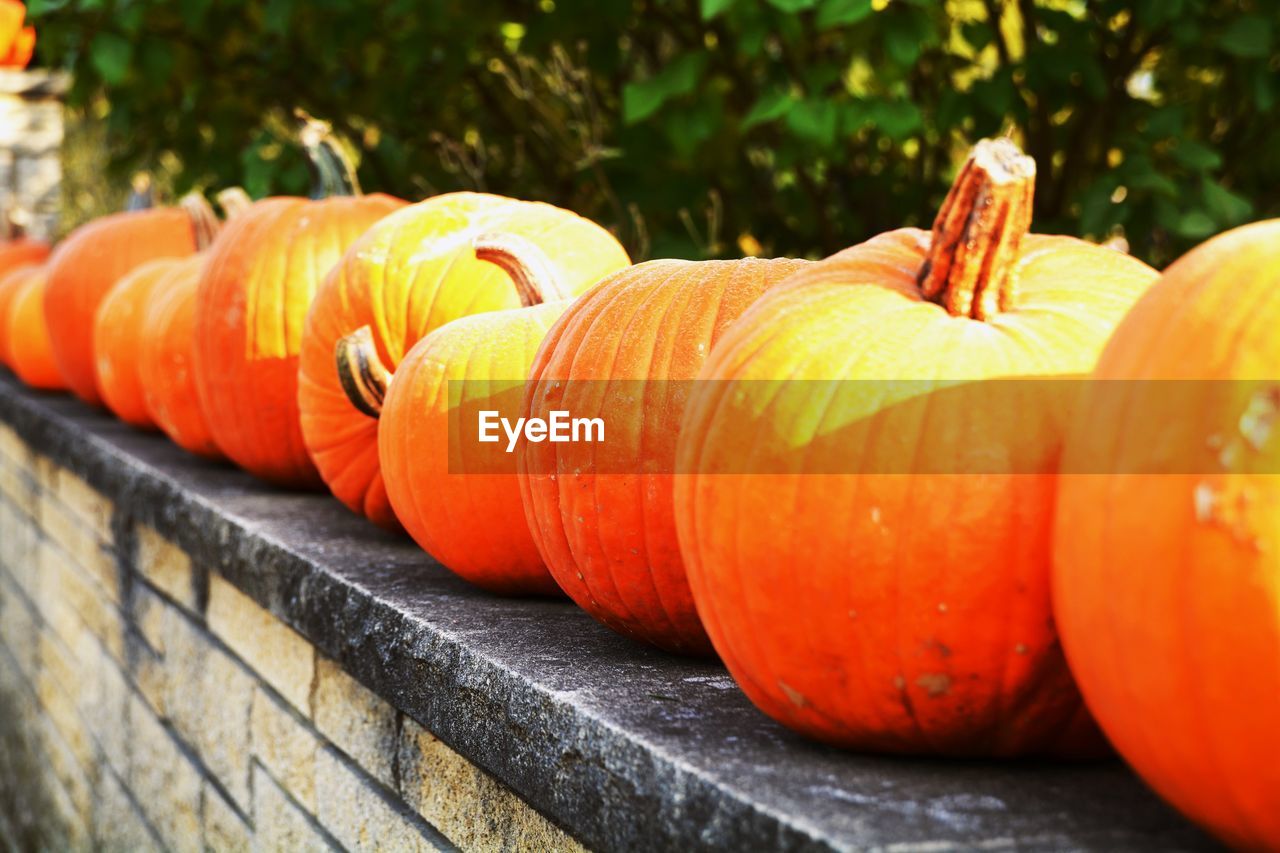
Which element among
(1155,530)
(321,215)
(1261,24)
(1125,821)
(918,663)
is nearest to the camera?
(1155,530)

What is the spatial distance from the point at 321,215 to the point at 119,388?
148 centimetres

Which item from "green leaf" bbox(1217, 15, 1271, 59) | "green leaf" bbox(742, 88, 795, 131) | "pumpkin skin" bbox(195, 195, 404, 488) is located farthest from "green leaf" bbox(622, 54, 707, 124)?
"green leaf" bbox(1217, 15, 1271, 59)

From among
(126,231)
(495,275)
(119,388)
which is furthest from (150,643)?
(126,231)

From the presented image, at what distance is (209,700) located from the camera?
291 centimetres

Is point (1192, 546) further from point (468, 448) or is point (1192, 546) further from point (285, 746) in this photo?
point (285, 746)

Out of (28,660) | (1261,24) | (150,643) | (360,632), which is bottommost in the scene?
(28,660)

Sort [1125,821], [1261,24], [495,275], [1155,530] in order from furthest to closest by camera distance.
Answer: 1. [1261,24]
2. [495,275]
3. [1125,821]
4. [1155,530]

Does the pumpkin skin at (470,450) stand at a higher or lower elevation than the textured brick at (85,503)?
higher

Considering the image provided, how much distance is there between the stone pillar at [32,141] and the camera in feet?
41.5

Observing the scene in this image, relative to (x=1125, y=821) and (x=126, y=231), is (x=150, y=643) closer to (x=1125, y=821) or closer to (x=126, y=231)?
(x=126, y=231)

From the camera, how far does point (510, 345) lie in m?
2.02

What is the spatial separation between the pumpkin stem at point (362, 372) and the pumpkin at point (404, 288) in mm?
43

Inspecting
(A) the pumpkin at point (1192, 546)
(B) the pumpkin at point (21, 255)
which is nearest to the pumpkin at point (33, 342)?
(B) the pumpkin at point (21, 255)
